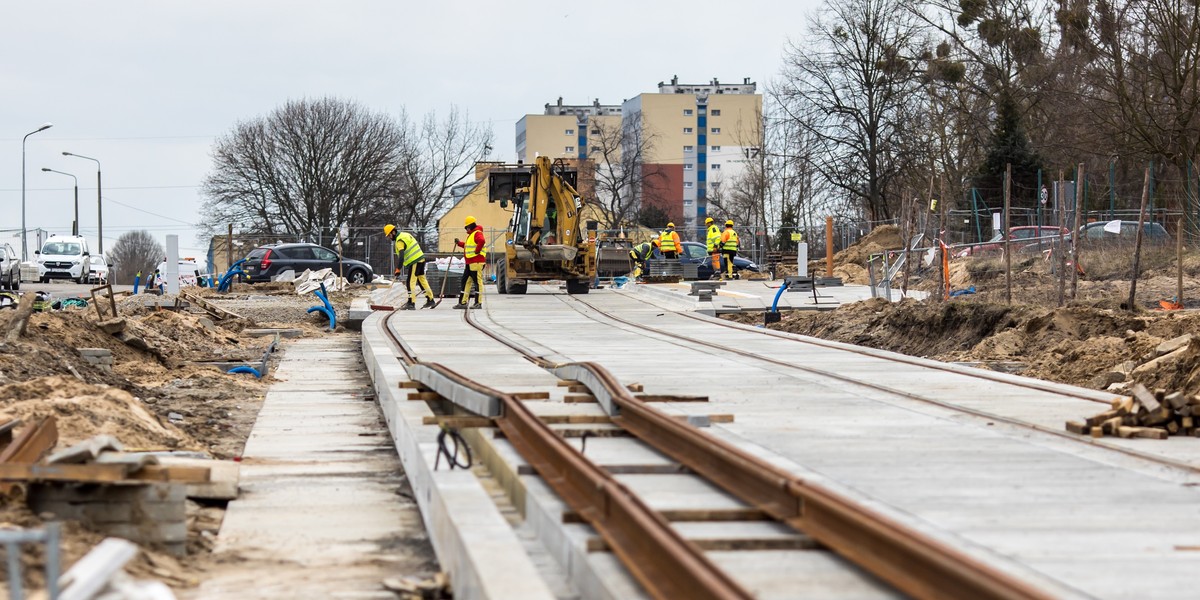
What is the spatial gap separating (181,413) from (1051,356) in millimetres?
9200

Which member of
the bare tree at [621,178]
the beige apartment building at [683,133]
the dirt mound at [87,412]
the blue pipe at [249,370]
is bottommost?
the blue pipe at [249,370]

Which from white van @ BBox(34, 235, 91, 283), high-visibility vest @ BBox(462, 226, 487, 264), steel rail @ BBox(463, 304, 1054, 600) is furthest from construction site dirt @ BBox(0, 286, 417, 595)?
white van @ BBox(34, 235, 91, 283)

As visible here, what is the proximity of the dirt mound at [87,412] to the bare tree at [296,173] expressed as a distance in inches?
2579

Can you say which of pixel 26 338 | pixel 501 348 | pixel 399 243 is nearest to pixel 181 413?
pixel 26 338

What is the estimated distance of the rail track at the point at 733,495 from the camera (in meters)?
4.68

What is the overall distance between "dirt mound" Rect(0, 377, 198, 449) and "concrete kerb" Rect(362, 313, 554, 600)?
187 cm

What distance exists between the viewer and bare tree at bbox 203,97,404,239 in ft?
251

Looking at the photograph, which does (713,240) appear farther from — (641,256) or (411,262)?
(411,262)

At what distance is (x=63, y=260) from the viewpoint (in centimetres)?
5147

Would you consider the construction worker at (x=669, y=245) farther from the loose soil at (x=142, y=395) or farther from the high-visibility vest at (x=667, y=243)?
the loose soil at (x=142, y=395)

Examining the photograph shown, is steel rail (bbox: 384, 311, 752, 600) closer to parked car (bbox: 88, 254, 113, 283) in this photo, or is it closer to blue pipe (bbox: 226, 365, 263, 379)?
blue pipe (bbox: 226, 365, 263, 379)

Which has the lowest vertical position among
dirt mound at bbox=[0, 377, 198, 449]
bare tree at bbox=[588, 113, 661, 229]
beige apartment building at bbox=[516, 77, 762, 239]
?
dirt mound at bbox=[0, 377, 198, 449]

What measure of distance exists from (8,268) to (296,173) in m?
38.8

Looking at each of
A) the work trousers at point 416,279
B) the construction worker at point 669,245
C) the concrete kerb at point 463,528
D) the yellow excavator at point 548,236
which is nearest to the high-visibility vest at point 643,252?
the construction worker at point 669,245
